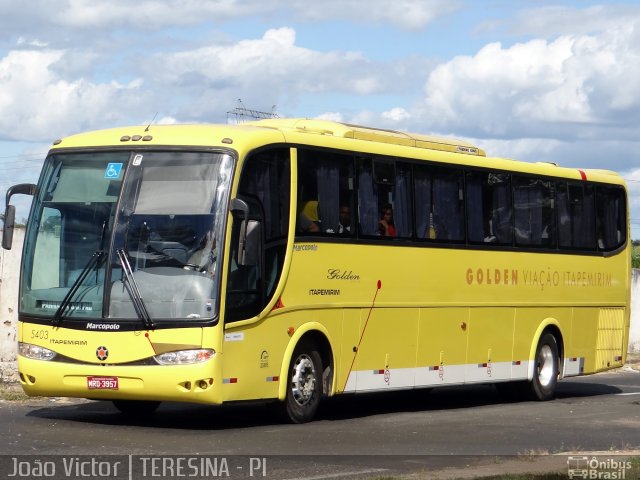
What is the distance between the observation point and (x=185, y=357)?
1495cm

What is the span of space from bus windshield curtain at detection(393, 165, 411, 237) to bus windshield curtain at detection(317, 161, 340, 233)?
Result: 1362mm

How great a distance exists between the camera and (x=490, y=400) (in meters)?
22.3

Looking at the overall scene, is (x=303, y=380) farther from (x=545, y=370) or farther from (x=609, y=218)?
(x=609, y=218)

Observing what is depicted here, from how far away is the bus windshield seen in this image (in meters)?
15.1

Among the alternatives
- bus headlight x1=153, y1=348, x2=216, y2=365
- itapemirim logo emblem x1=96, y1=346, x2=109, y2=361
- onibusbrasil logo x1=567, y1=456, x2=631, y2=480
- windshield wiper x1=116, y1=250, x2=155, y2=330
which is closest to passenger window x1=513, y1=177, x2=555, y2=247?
bus headlight x1=153, y1=348, x2=216, y2=365

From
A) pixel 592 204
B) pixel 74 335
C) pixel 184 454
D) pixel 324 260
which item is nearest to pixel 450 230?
pixel 324 260

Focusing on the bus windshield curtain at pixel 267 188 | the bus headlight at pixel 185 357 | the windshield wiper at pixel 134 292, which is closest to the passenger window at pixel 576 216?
the bus windshield curtain at pixel 267 188

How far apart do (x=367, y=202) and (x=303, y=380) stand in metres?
2.63

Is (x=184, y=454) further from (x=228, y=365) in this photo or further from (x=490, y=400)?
(x=490, y=400)

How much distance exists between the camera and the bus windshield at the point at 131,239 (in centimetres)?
1513

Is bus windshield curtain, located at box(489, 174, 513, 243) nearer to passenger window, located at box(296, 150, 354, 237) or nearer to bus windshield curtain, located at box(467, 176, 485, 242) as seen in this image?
bus windshield curtain, located at box(467, 176, 485, 242)

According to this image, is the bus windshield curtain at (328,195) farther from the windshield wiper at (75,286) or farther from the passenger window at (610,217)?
the passenger window at (610,217)

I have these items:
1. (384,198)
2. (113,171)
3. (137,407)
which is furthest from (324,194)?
(137,407)

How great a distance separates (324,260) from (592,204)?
7913 mm
